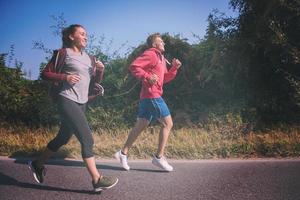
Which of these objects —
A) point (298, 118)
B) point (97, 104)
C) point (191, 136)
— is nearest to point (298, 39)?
point (298, 118)

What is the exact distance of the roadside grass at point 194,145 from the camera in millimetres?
4801

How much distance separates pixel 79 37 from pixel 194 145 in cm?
231

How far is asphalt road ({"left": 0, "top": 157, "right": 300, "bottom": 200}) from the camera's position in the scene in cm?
327

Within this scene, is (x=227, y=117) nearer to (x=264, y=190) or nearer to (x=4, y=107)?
(x=264, y=190)

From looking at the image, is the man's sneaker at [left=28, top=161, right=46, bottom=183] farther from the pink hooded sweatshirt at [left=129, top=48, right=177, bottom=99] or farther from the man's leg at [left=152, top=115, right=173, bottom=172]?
the pink hooded sweatshirt at [left=129, top=48, right=177, bottom=99]

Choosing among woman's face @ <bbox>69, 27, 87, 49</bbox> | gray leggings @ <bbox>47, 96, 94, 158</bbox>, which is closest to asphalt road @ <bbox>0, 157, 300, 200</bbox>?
gray leggings @ <bbox>47, 96, 94, 158</bbox>

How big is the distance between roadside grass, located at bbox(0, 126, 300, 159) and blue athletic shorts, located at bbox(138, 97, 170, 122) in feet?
2.97

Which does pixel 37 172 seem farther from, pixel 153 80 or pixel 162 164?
pixel 153 80

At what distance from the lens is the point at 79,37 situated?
347cm

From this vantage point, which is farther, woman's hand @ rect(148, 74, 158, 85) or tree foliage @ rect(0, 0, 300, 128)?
tree foliage @ rect(0, 0, 300, 128)

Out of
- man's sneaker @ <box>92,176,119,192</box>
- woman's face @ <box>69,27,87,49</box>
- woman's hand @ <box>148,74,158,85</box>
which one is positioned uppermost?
woman's face @ <box>69,27,87,49</box>

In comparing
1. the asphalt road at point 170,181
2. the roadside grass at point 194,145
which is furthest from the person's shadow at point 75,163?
the roadside grass at point 194,145

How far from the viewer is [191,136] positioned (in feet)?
17.7

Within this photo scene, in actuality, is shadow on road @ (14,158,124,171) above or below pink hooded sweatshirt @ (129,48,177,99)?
below
